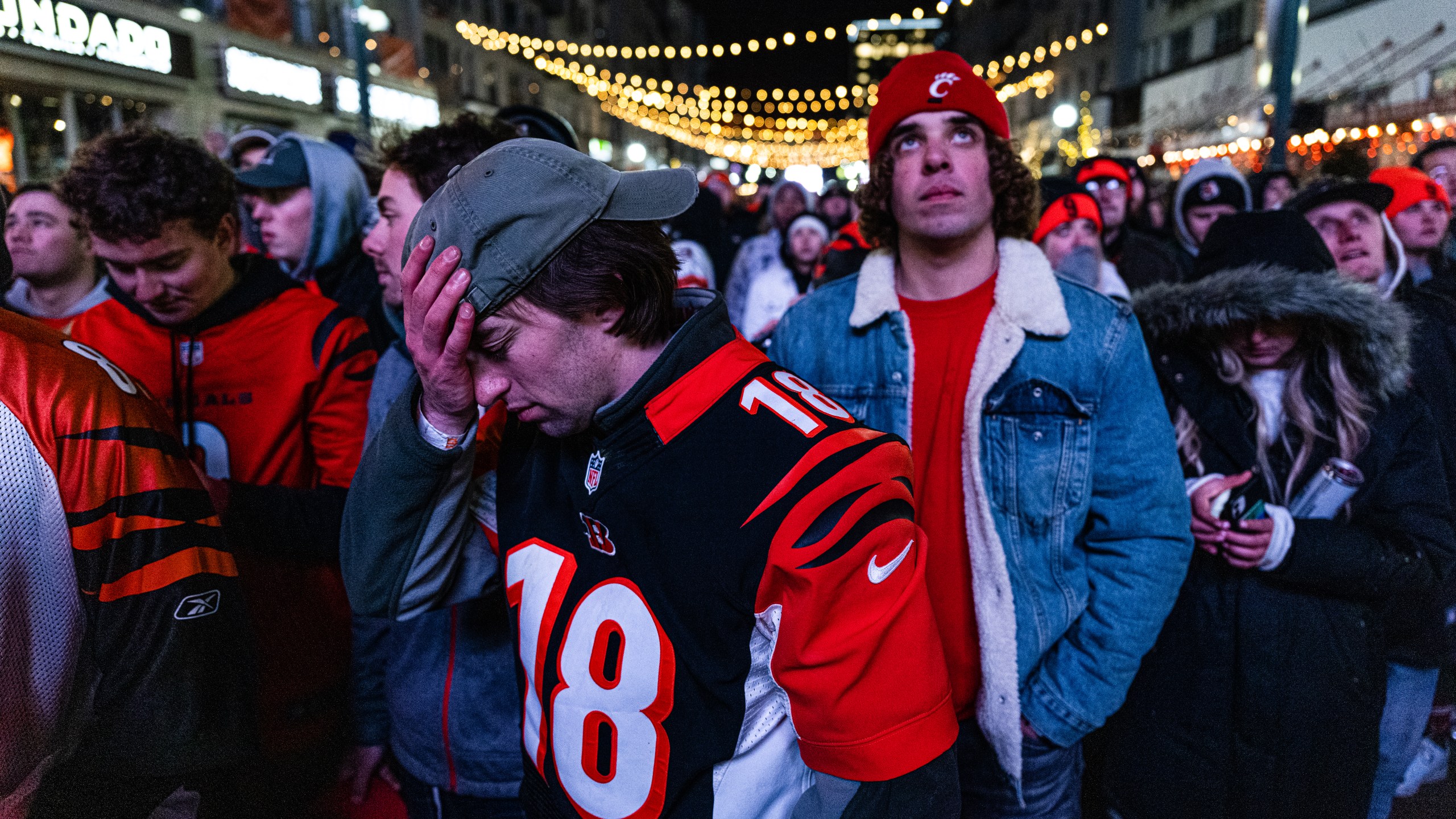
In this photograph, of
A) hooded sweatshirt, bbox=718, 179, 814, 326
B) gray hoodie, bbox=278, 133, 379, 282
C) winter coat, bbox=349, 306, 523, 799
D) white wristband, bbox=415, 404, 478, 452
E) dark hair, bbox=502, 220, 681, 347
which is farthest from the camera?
hooded sweatshirt, bbox=718, 179, 814, 326

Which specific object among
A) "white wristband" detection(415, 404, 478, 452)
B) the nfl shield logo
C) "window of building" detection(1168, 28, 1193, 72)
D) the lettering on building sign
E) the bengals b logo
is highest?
"window of building" detection(1168, 28, 1193, 72)

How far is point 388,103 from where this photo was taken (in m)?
18.5

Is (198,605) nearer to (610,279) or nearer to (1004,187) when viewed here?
(610,279)

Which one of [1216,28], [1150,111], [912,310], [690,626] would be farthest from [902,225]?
[1150,111]

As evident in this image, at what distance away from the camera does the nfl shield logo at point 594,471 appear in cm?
130

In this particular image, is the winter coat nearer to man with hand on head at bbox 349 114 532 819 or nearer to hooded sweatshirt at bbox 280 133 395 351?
man with hand on head at bbox 349 114 532 819

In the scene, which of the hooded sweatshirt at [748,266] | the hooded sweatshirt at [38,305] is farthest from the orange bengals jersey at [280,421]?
the hooded sweatshirt at [748,266]

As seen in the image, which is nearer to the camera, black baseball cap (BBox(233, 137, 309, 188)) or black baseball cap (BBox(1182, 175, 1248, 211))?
black baseball cap (BBox(233, 137, 309, 188))

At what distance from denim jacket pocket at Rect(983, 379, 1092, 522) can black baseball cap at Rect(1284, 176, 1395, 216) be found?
88.1 inches

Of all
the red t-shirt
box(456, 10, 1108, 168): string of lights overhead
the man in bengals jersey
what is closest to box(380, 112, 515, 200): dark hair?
the man in bengals jersey

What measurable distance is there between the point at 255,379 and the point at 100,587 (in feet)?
3.53

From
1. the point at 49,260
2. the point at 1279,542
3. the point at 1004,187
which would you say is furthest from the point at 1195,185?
the point at 49,260

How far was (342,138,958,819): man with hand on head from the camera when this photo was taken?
1059 millimetres

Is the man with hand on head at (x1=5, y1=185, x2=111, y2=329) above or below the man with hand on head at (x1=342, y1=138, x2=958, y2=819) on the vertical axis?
above
